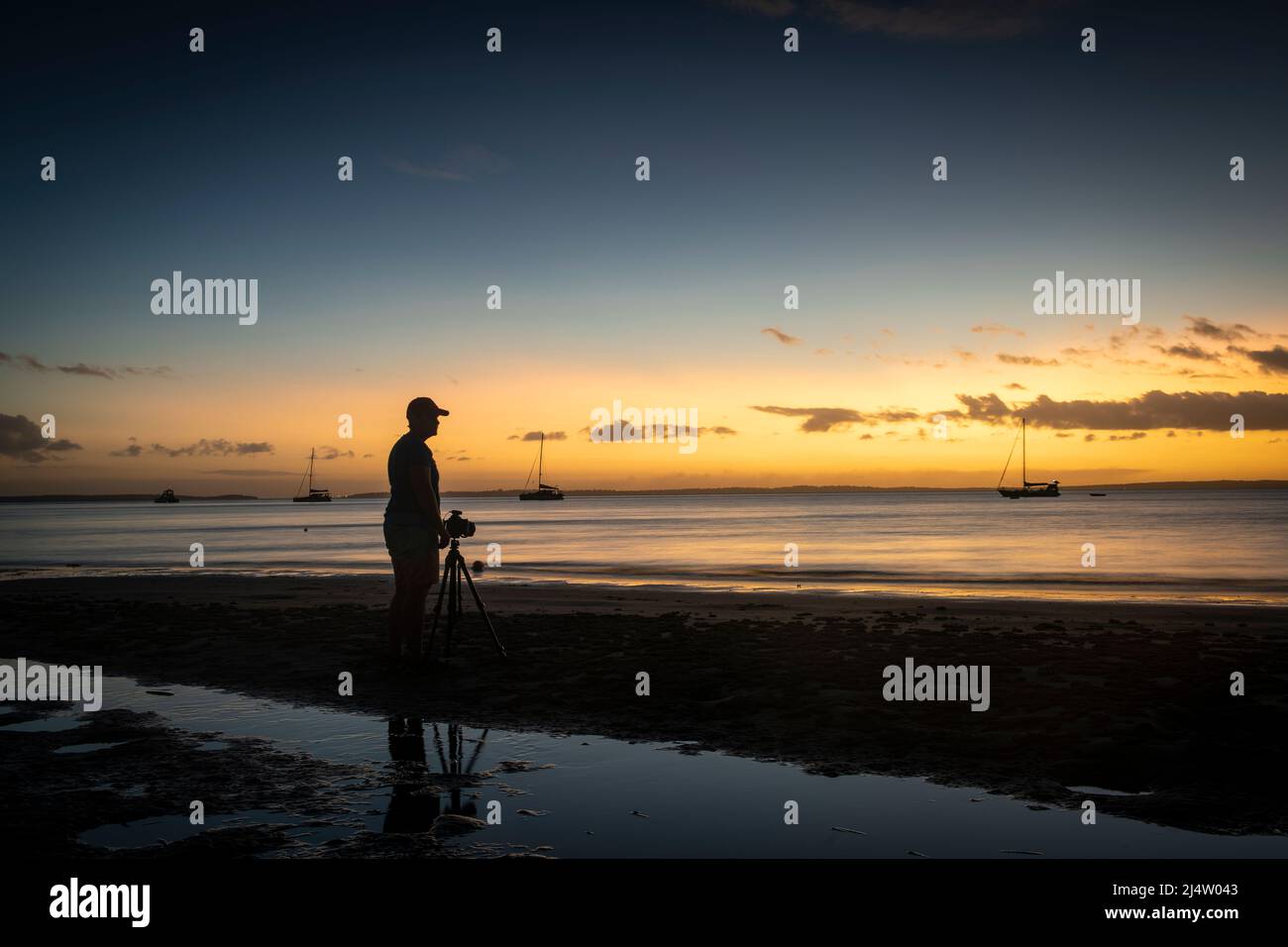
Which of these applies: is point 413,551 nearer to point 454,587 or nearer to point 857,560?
point 454,587

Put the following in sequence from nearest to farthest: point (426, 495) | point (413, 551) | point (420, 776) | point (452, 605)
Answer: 1. point (420, 776)
2. point (426, 495)
3. point (413, 551)
4. point (452, 605)

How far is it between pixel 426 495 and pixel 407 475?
12.9 inches

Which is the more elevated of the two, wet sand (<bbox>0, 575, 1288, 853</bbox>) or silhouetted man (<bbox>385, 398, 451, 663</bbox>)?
silhouetted man (<bbox>385, 398, 451, 663</bbox>)

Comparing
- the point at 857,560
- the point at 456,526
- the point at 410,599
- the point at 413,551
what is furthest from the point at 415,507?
the point at 857,560

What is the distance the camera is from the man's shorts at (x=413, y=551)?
10.0 m

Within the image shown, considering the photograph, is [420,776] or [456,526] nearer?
[420,776]

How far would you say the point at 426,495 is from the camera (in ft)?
32.5

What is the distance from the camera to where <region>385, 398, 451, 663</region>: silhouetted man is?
9.97 metres

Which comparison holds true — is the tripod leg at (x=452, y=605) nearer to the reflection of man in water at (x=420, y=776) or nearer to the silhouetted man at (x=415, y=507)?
the silhouetted man at (x=415, y=507)

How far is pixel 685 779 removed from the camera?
6.32 meters

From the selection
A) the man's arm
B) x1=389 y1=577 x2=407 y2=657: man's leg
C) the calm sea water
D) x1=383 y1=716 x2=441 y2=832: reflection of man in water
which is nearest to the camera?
x1=383 y1=716 x2=441 y2=832: reflection of man in water

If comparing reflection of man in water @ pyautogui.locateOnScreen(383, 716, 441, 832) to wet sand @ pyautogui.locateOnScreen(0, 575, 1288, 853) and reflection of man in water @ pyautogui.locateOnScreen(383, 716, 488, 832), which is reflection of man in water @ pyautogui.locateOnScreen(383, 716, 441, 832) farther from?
wet sand @ pyautogui.locateOnScreen(0, 575, 1288, 853)

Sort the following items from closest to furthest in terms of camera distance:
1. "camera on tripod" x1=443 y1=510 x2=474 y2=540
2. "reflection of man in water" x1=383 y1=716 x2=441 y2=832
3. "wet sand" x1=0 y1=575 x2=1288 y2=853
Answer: "reflection of man in water" x1=383 y1=716 x2=441 y2=832 → "wet sand" x1=0 y1=575 x2=1288 y2=853 → "camera on tripod" x1=443 y1=510 x2=474 y2=540

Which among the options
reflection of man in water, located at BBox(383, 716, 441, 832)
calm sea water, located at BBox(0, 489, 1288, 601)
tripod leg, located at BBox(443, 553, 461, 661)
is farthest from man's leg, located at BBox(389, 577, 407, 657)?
calm sea water, located at BBox(0, 489, 1288, 601)
